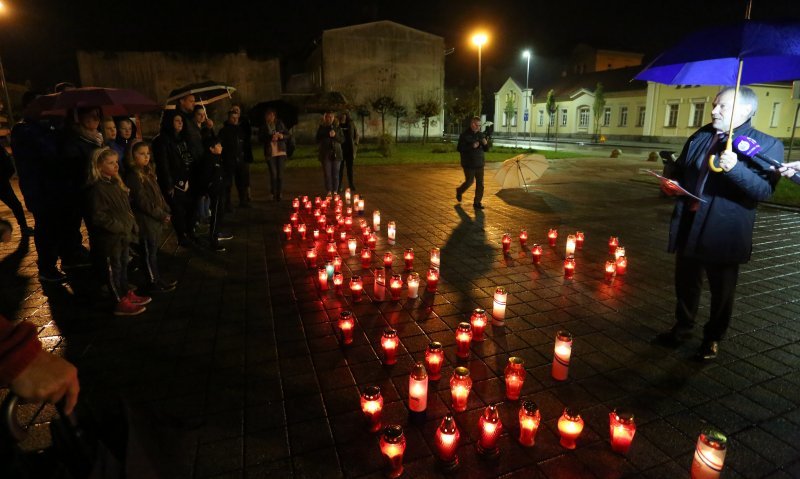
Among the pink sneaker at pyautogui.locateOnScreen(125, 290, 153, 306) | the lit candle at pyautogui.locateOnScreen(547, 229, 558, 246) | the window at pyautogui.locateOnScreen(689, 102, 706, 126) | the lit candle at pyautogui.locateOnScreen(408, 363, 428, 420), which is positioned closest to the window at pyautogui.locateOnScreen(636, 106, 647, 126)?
the window at pyautogui.locateOnScreen(689, 102, 706, 126)

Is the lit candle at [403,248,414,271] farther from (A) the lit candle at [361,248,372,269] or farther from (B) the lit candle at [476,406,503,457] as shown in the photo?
(B) the lit candle at [476,406,503,457]

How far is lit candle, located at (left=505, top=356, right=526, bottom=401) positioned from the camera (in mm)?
3463

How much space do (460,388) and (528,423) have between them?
549 millimetres

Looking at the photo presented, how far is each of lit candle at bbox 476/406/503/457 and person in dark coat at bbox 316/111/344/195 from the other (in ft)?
31.5

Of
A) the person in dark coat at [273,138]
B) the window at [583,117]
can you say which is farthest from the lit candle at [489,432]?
the window at [583,117]

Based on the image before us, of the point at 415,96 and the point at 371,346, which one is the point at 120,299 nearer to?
the point at 371,346

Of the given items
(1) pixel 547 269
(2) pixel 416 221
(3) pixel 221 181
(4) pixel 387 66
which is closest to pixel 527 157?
(2) pixel 416 221

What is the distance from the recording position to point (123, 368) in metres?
4.04

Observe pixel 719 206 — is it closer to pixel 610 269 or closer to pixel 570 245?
pixel 610 269

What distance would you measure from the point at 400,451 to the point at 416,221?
733cm

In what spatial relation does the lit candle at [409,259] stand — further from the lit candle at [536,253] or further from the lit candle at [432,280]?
the lit candle at [536,253]

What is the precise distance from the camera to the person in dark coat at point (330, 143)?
11523 millimetres

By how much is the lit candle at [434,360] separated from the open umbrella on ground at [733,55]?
270cm

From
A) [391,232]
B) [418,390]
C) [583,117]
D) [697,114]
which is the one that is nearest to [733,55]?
[418,390]
